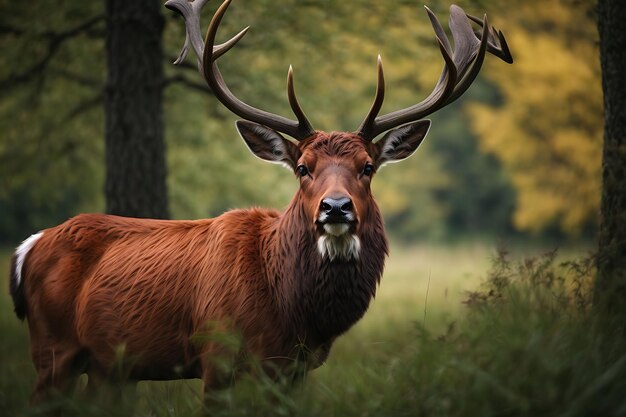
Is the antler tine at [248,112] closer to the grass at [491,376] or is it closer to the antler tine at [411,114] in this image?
the antler tine at [411,114]

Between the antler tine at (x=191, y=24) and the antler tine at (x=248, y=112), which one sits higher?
the antler tine at (x=191, y=24)

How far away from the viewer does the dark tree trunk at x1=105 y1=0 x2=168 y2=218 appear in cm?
690

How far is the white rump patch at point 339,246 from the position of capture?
4.32 meters

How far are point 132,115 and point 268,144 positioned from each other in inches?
98.8

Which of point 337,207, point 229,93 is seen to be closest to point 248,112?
point 229,93

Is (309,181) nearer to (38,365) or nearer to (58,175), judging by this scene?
(38,365)

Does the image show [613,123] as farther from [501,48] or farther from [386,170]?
[386,170]

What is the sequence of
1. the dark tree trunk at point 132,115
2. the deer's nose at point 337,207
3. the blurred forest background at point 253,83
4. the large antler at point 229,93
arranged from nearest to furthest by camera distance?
the deer's nose at point 337,207, the large antler at point 229,93, the dark tree trunk at point 132,115, the blurred forest background at point 253,83

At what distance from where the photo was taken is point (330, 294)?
14.4 ft

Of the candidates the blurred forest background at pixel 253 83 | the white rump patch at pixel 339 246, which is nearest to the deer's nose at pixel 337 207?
the white rump patch at pixel 339 246

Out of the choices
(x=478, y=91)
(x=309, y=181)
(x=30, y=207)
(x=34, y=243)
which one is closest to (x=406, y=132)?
(x=309, y=181)

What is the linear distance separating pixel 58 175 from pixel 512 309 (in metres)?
8.17

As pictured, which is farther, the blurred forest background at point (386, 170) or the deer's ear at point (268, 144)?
the deer's ear at point (268, 144)

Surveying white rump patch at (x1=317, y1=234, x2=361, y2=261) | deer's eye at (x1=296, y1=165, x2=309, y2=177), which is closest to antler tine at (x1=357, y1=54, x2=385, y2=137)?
deer's eye at (x1=296, y1=165, x2=309, y2=177)
